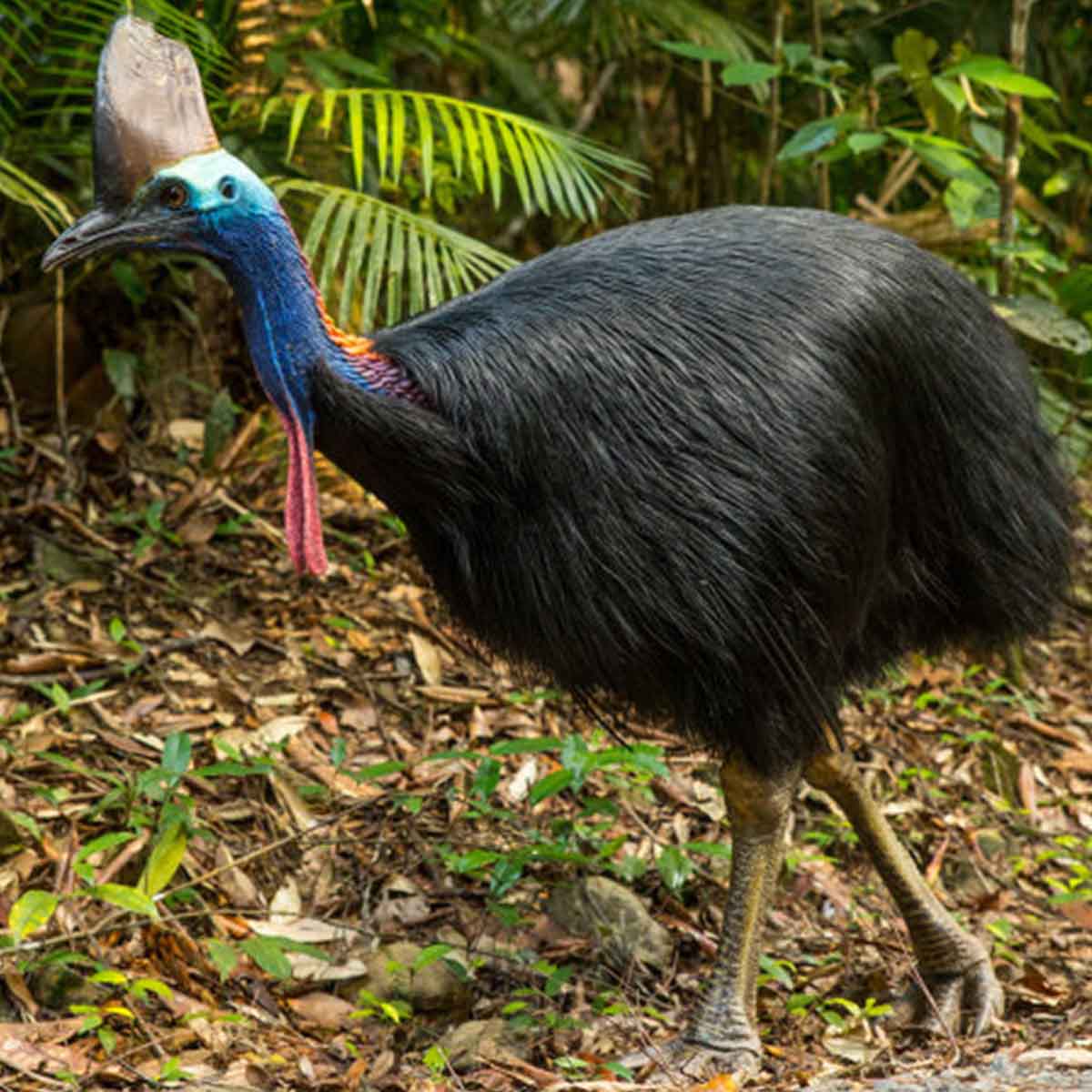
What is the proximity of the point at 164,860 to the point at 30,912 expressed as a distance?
0.91ft

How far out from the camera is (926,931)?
365 cm

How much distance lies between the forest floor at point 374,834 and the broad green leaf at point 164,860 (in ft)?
0.05

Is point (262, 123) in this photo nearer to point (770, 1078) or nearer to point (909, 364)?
point (909, 364)

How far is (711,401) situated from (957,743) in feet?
7.09

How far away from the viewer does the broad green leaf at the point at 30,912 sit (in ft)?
9.80

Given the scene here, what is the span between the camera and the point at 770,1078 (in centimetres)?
328

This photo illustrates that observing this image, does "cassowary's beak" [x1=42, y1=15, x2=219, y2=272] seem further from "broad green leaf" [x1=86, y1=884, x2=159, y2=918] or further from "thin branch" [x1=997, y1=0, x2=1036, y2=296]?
"thin branch" [x1=997, y1=0, x2=1036, y2=296]

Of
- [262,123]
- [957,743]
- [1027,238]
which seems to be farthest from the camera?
[1027,238]

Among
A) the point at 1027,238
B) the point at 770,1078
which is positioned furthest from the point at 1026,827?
the point at 1027,238

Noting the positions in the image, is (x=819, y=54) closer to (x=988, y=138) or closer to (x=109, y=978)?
(x=988, y=138)

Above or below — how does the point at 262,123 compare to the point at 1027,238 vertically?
above

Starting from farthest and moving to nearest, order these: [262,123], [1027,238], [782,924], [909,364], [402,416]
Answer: [1027,238] < [262,123] < [782,924] < [909,364] < [402,416]

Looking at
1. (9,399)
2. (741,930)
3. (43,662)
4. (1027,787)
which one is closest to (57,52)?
(9,399)

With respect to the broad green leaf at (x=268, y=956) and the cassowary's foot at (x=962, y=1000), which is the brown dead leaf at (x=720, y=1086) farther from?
the broad green leaf at (x=268, y=956)
